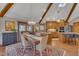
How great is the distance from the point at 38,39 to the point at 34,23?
0.28 m

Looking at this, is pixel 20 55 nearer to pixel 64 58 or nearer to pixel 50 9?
pixel 64 58

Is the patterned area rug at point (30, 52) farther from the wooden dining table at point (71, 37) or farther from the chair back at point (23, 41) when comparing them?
the wooden dining table at point (71, 37)

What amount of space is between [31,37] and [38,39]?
0.40ft

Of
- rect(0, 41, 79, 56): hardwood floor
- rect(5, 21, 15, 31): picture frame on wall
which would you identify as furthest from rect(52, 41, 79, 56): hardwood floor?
rect(5, 21, 15, 31): picture frame on wall

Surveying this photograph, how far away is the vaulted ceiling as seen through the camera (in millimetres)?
1667

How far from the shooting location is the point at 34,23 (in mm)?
1715

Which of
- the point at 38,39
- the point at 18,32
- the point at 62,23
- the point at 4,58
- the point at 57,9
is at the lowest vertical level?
the point at 4,58

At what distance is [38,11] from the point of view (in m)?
1.73

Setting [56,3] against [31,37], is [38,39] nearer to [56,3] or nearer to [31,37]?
[31,37]

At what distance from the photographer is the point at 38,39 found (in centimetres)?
175

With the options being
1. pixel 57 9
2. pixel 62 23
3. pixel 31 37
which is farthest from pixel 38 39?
pixel 57 9

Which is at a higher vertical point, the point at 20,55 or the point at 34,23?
the point at 34,23

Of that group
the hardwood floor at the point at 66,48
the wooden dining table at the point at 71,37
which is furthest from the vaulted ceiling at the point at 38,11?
the hardwood floor at the point at 66,48

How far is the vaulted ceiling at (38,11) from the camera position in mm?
1667
